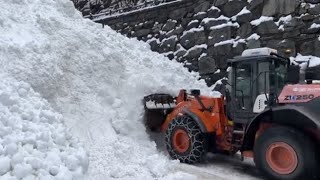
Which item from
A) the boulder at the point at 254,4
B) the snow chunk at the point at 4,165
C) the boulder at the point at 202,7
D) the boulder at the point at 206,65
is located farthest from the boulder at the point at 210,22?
the snow chunk at the point at 4,165

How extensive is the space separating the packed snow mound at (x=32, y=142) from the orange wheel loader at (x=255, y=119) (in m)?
2.47

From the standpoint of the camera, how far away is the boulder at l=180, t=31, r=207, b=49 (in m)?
11.2

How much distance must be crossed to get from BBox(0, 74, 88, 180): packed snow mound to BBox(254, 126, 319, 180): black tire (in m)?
2.56

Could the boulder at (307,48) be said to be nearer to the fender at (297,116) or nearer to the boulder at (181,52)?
the boulder at (181,52)

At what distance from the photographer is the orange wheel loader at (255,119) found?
17.1 feet

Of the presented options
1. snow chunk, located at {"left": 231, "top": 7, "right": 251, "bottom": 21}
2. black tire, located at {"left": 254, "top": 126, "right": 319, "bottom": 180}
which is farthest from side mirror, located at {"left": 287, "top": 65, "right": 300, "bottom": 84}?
snow chunk, located at {"left": 231, "top": 7, "right": 251, "bottom": 21}

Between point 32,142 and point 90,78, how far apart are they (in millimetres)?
3221

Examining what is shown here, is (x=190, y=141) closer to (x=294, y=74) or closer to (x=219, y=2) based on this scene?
(x=294, y=74)

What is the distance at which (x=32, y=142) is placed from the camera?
4.50m

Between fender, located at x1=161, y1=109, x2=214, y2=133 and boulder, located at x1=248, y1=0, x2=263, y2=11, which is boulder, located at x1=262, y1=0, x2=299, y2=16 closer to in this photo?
boulder, located at x1=248, y1=0, x2=263, y2=11

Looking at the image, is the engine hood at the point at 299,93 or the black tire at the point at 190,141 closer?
the engine hood at the point at 299,93

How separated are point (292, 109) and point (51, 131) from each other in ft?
10.9

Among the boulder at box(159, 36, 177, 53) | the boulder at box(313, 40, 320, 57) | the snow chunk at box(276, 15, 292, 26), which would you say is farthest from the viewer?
the boulder at box(159, 36, 177, 53)

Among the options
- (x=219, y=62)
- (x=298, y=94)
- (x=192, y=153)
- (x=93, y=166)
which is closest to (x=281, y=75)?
(x=298, y=94)
